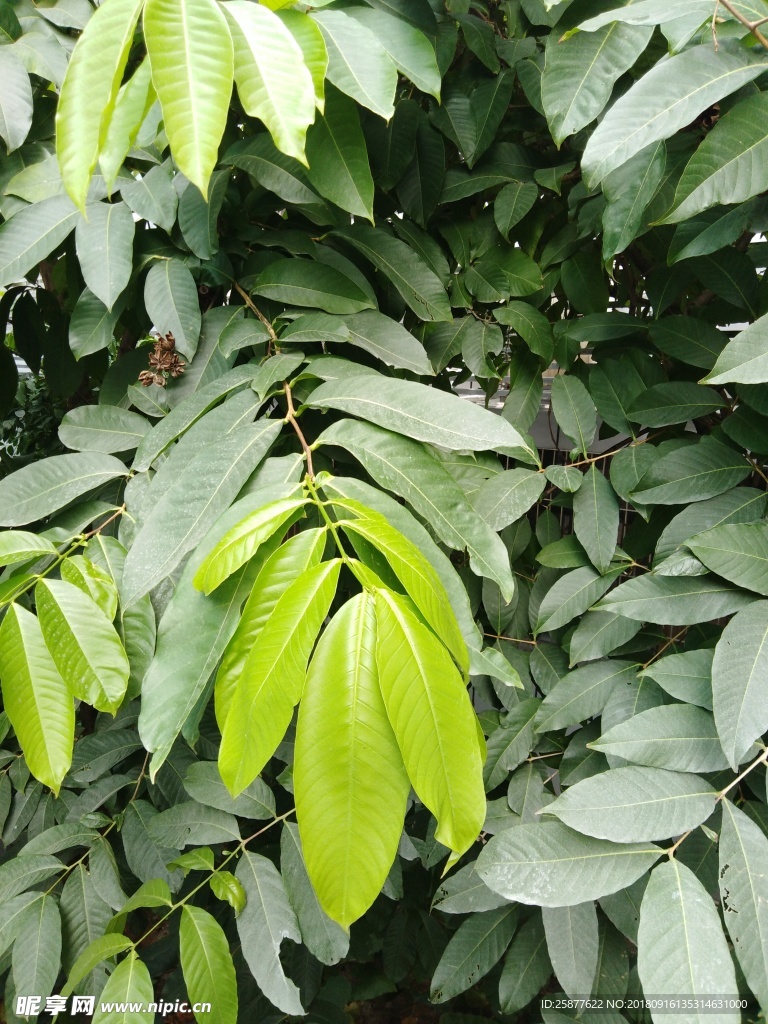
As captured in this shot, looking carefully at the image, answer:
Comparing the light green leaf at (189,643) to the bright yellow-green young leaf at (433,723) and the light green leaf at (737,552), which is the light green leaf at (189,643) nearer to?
the bright yellow-green young leaf at (433,723)

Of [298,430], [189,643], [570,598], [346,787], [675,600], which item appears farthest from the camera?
[570,598]

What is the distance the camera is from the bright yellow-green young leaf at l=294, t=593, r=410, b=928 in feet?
1.20

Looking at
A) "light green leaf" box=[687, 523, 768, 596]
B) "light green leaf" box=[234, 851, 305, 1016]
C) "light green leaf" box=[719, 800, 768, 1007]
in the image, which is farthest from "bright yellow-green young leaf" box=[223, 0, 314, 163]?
"light green leaf" box=[234, 851, 305, 1016]

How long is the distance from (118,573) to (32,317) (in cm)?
76

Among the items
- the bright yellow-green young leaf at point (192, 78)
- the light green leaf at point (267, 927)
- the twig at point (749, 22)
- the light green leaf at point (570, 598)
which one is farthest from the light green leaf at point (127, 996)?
the twig at point (749, 22)

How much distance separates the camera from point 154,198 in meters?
0.77

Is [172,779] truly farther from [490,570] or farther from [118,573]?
[490,570]

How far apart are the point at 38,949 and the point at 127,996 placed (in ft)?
0.60

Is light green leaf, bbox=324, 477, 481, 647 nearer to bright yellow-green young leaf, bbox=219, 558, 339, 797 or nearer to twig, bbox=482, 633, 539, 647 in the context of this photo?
bright yellow-green young leaf, bbox=219, 558, 339, 797

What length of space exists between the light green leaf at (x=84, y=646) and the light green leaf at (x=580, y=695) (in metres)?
0.49

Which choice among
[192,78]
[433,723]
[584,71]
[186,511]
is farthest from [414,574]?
[584,71]

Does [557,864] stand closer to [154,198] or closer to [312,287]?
[312,287]

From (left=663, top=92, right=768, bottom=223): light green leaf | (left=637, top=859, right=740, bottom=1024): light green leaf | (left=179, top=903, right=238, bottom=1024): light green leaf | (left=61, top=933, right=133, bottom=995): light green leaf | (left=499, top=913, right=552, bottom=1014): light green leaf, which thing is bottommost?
(left=499, top=913, right=552, bottom=1014): light green leaf

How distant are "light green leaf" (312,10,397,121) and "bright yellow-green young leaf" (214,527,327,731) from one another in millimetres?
396
